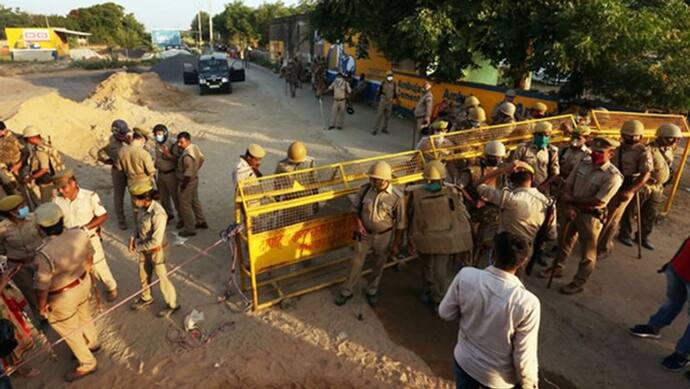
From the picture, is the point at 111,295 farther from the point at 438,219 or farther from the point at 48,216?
the point at 438,219

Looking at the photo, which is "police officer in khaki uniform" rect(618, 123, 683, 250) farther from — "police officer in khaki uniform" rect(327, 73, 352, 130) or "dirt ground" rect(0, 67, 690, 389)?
"police officer in khaki uniform" rect(327, 73, 352, 130)

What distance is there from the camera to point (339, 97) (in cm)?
1326

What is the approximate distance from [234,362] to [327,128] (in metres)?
11.0

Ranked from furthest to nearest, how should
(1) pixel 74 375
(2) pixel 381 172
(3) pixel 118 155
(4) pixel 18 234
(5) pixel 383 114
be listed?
(5) pixel 383 114 < (3) pixel 118 155 < (2) pixel 381 172 < (4) pixel 18 234 < (1) pixel 74 375

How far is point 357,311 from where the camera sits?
5039 mm

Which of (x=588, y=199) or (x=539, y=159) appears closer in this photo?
(x=588, y=199)

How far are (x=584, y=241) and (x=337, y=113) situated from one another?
400 inches

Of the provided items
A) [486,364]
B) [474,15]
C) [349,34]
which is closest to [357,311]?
[486,364]

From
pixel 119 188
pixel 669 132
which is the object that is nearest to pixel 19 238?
pixel 119 188

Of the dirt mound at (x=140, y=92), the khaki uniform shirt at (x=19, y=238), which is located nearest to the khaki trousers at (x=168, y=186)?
the khaki uniform shirt at (x=19, y=238)

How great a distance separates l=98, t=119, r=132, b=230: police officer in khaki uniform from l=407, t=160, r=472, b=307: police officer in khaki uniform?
4.87 m

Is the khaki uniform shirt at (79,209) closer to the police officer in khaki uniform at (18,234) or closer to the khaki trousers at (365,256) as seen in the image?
the police officer in khaki uniform at (18,234)

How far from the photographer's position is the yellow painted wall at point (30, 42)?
47.2 m

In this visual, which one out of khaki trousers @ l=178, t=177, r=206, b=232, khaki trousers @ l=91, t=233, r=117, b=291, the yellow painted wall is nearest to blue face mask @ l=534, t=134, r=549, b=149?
khaki trousers @ l=178, t=177, r=206, b=232
